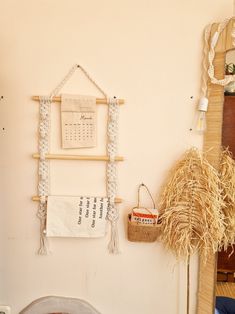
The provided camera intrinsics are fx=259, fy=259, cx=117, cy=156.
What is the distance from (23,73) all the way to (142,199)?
2.85ft

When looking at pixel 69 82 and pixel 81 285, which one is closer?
pixel 69 82

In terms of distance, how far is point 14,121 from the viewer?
1.32m

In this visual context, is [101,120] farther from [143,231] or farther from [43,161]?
[143,231]

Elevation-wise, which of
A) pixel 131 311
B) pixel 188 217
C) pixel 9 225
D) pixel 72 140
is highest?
pixel 72 140

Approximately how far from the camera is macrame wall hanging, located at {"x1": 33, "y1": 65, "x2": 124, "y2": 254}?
4.16ft

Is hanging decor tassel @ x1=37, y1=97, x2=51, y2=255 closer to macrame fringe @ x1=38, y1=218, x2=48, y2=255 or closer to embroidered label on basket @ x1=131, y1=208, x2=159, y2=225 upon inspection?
macrame fringe @ x1=38, y1=218, x2=48, y2=255

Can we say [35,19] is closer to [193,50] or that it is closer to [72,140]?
[72,140]

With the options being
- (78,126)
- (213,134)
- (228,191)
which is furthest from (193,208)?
(78,126)

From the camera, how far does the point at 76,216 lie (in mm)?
1288

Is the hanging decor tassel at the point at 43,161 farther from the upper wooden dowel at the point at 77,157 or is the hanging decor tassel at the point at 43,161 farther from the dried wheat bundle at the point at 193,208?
the dried wheat bundle at the point at 193,208

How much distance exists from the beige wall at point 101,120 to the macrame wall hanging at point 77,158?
42 mm

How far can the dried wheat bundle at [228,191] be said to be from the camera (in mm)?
1222

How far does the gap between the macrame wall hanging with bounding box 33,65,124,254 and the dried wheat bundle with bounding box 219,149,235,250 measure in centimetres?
51

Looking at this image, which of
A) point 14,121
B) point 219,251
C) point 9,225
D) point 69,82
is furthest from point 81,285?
point 69,82
